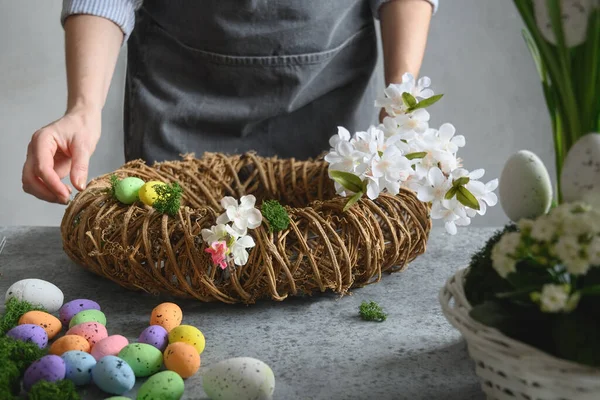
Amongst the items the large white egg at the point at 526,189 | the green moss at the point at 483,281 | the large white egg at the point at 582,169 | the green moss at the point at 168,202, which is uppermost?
the large white egg at the point at 582,169

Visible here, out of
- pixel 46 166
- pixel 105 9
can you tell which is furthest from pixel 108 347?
pixel 105 9

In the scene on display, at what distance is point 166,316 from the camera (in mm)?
760

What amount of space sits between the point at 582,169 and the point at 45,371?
0.50 meters

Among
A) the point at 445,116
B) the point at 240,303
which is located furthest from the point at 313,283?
the point at 445,116

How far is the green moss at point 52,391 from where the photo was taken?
0.58 meters

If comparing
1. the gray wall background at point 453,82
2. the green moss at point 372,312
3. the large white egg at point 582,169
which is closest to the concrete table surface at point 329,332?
the green moss at point 372,312

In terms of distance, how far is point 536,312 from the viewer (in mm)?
514

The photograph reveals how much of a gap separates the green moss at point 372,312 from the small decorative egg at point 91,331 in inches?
11.6

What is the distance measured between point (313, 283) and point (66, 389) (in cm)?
32

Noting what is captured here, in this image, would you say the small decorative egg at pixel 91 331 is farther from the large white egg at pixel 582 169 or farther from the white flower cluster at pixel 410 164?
the large white egg at pixel 582 169

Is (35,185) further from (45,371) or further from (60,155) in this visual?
(45,371)

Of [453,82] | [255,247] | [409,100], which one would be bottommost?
[453,82]

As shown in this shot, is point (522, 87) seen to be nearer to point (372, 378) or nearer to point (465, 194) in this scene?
point (465, 194)

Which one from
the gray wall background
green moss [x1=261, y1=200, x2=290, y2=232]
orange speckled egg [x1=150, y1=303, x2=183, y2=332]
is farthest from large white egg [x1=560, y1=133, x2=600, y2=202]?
the gray wall background
